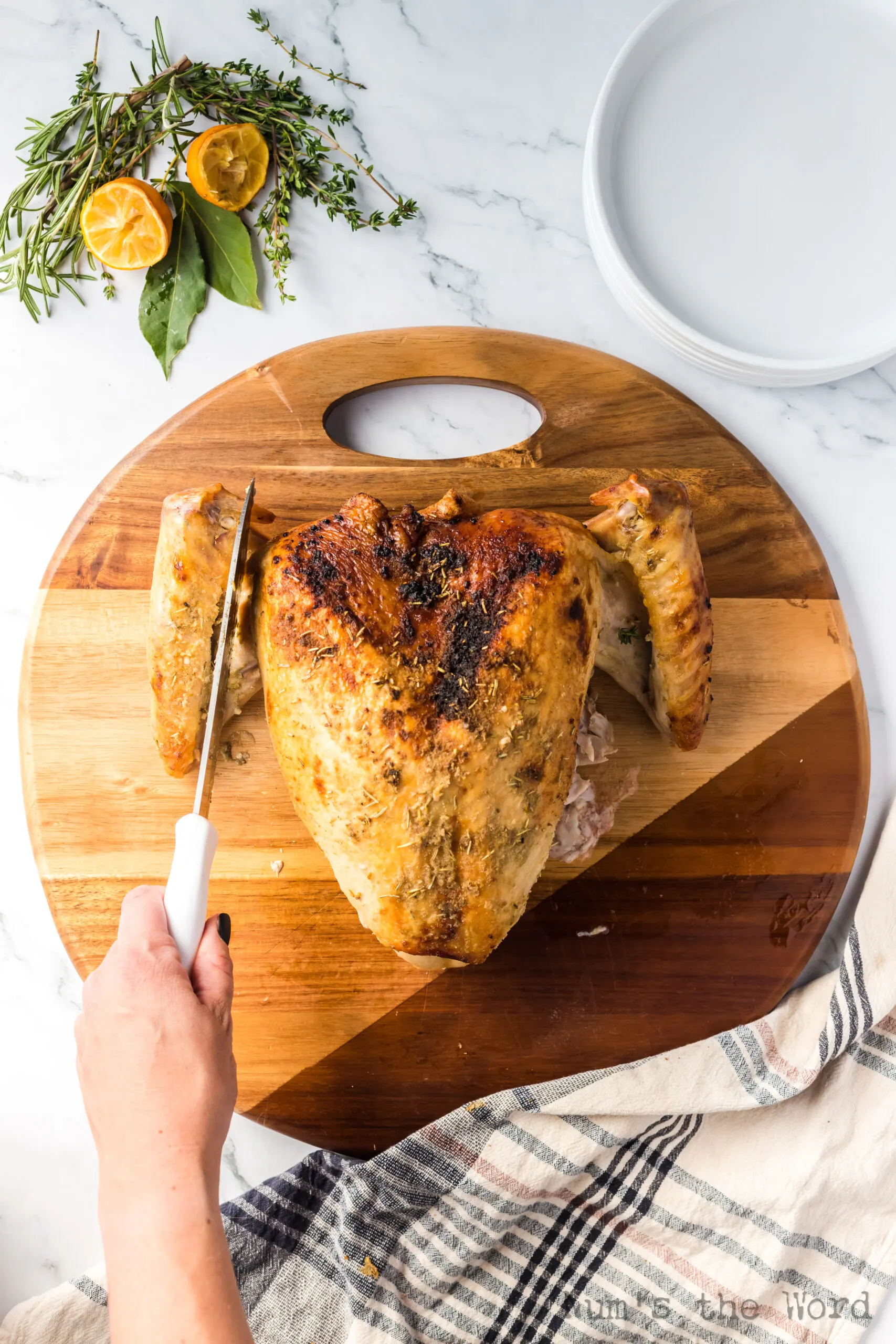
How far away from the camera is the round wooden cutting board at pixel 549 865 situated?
212 centimetres

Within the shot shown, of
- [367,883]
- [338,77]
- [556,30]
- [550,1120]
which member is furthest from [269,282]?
[550,1120]

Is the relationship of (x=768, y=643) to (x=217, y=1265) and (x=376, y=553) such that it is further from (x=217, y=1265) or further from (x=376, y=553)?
(x=217, y=1265)

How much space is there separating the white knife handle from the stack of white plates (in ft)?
4.86

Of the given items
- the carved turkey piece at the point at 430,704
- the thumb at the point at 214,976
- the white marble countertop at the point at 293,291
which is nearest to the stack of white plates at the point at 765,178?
the white marble countertop at the point at 293,291

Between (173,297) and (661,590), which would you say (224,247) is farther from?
(661,590)

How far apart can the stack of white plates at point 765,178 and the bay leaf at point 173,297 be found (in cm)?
88

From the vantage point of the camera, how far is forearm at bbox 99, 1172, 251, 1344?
4.92 feet

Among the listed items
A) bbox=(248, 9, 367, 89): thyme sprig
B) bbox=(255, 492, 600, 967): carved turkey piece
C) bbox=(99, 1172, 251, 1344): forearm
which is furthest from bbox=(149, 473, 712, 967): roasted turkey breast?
bbox=(248, 9, 367, 89): thyme sprig

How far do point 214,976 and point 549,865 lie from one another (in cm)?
81

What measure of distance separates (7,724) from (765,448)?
1831 millimetres

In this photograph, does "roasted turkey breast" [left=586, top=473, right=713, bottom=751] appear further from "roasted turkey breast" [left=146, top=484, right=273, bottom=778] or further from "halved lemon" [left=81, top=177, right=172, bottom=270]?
"halved lemon" [left=81, top=177, right=172, bottom=270]

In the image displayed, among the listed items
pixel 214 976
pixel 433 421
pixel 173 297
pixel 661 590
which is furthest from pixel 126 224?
pixel 214 976

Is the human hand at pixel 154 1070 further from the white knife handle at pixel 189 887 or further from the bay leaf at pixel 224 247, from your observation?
the bay leaf at pixel 224 247

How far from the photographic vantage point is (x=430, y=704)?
1659 millimetres
